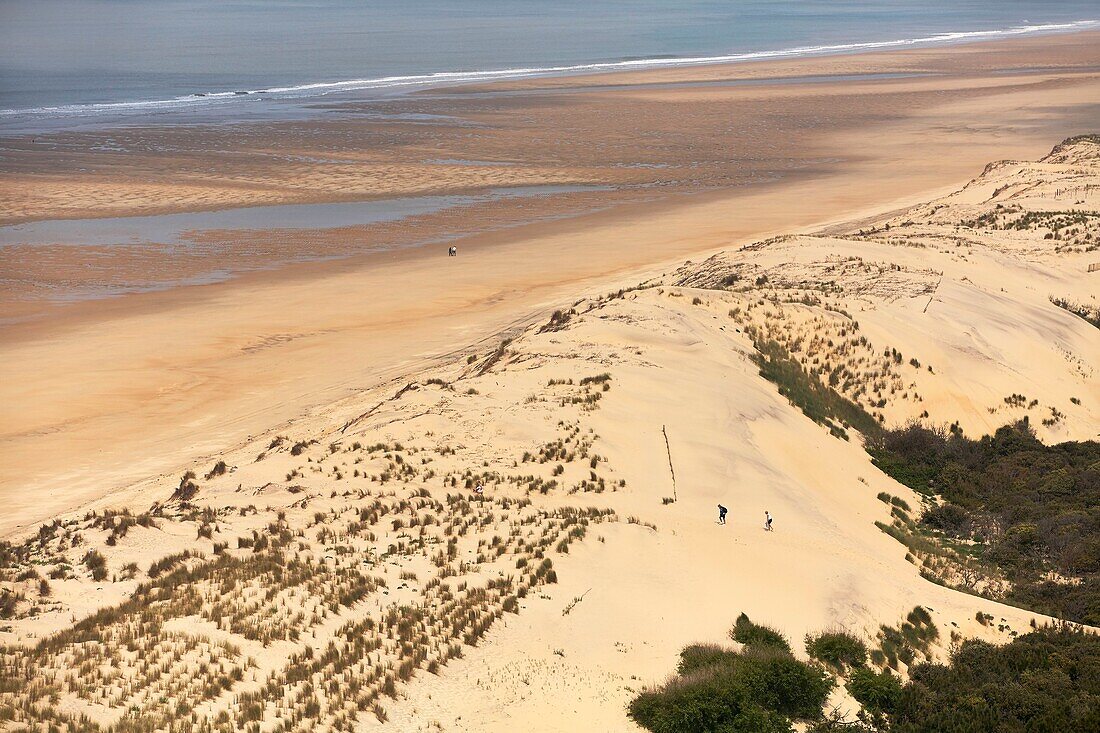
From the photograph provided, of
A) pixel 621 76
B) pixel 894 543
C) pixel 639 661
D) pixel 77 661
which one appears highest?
pixel 621 76

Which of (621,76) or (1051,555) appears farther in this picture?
(621,76)

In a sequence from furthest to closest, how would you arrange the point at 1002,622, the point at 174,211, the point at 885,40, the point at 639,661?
the point at 885,40, the point at 174,211, the point at 1002,622, the point at 639,661

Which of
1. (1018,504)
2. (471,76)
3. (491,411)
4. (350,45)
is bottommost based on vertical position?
(1018,504)

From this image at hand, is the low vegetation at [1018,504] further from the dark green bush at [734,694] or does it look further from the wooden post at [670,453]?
the dark green bush at [734,694]

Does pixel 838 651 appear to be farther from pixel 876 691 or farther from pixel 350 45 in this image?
pixel 350 45

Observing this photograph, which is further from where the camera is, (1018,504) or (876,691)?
(1018,504)

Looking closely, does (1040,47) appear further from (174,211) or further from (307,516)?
(307,516)

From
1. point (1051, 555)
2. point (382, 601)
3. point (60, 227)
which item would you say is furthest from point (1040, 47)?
point (382, 601)

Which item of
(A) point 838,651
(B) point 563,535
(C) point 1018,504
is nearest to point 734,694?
(A) point 838,651

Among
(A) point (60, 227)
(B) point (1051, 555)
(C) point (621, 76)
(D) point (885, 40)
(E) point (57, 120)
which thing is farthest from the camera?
(D) point (885, 40)
